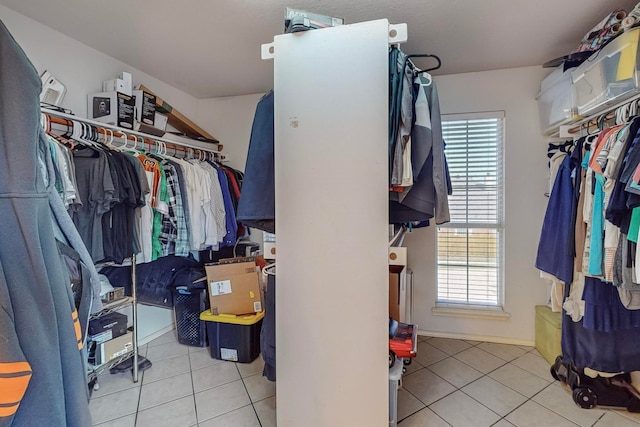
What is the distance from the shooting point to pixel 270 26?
1.92 meters

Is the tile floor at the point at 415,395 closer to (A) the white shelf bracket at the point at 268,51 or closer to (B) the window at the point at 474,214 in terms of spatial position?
(B) the window at the point at 474,214

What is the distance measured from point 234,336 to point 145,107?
1.88 meters

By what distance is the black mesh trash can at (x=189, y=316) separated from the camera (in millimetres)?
2506

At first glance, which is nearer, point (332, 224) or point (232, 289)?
point (332, 224)

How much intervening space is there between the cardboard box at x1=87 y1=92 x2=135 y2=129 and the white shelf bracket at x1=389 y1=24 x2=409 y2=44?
1.92 m

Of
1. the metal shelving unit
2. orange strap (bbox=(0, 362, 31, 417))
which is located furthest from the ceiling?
orange strap (bbox=(0, 362, 31, 417))

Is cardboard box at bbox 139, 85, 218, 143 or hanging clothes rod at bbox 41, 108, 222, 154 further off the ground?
cardboard box at bbox 139, 85, 218, 143

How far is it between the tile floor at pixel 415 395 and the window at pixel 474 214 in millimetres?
534

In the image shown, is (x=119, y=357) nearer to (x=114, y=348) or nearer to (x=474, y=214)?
(x=114, y=348)

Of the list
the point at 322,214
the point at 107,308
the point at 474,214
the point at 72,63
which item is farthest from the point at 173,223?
the point at 474,214

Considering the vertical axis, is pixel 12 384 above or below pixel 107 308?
above

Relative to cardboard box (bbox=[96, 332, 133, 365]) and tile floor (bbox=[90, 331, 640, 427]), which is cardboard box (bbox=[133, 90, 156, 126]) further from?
tile floor (bbox=[90, 331, 640, 427])

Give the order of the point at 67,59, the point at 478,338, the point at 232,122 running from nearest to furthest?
Answer: the point at 67,59 < the point at 478,338 < the point at 232,122

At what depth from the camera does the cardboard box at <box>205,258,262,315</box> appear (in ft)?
7.87
